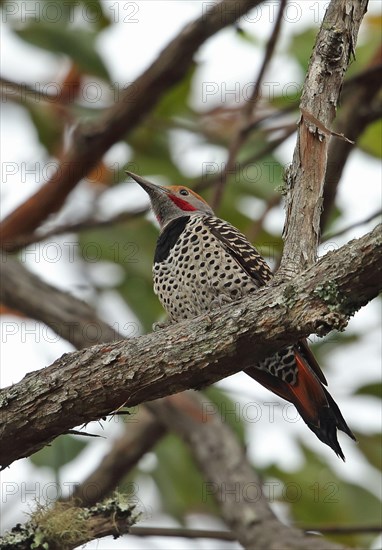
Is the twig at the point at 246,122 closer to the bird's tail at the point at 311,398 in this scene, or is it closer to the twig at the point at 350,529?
the bird's tail at the point at 311,398

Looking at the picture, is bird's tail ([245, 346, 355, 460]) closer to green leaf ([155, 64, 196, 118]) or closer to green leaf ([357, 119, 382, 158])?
green leaf ([357, 119, 382, 158])

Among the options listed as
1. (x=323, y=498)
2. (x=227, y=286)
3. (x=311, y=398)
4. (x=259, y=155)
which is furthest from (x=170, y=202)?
(x=323, y=498)

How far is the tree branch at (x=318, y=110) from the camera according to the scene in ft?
11.0

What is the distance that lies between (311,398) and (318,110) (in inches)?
49.3

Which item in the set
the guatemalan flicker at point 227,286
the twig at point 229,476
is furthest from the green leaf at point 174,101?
the twig at point 229,476

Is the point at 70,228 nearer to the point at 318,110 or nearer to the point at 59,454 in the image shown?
the point at 59,454

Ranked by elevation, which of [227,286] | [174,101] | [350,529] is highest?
[174,101]

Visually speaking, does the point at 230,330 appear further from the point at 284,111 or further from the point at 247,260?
the point at 284,111

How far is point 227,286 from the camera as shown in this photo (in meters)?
4.24

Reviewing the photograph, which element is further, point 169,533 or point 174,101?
point 174,101

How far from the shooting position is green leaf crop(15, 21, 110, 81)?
555 centimetres

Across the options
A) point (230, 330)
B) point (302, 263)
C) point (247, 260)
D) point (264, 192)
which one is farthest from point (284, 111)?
point (230, 330)

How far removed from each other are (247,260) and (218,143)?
220cm

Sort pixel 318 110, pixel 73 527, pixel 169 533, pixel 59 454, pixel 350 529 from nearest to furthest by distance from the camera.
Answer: pixel 73 527, pixel 318 110, pixel 169 533, pixel 350 529, pixel 59 454
